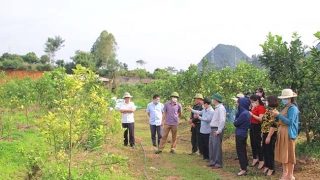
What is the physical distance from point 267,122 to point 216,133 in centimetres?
113

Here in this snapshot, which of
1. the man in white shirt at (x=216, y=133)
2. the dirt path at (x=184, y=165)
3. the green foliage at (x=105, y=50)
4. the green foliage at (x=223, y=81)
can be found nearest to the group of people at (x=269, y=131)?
the dirt path at (x=184, y=165)

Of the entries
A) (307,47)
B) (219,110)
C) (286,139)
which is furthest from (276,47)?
(286,139)

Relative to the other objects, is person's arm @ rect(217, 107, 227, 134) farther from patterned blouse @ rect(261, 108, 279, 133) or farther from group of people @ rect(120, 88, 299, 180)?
patterned blouse @ rect(261, 108, 279, 133)

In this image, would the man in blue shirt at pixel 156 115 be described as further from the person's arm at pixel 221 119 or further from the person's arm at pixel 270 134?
the person's arm at pixel 270 134

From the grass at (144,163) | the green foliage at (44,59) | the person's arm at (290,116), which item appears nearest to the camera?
the person's arm at (290,116)

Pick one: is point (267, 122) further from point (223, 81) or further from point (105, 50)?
point (105, 50)

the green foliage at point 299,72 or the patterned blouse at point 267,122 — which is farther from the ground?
the green foliage at point 299,72

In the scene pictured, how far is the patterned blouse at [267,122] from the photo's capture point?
20.2 feet

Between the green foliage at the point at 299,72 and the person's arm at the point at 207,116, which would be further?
the person's arm at the point at 207,116

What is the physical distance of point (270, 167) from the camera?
6320mm

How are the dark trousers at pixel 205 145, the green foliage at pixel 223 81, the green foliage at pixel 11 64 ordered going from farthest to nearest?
1. the green foliage at pixel 11 64
2. the green foliage at pixel 223 81
3. the dark trousers at pixel 205 145

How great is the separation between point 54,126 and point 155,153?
5312 millimetres

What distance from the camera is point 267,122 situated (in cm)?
636

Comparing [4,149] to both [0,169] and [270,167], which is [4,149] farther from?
[270,167]
